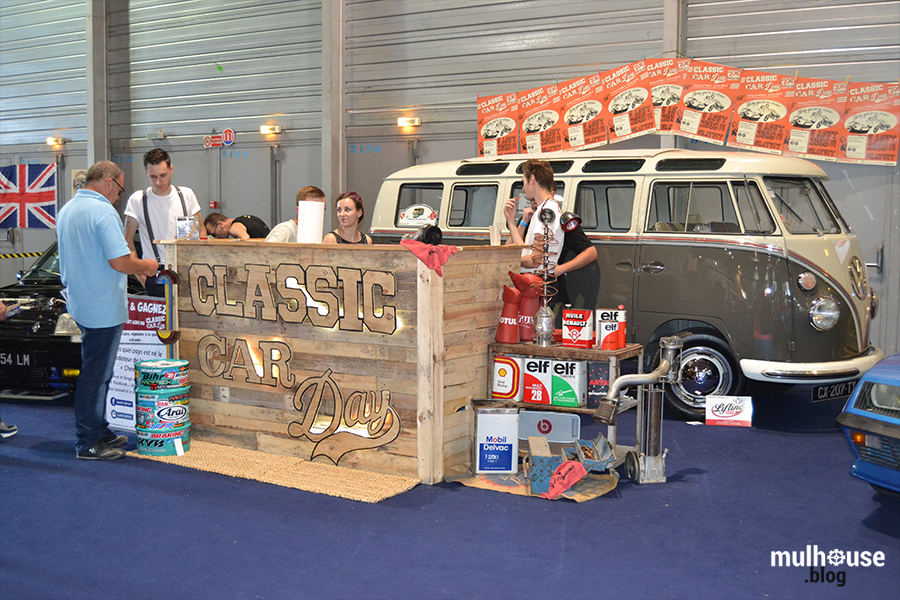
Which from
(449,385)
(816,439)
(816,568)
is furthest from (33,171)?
(816,568)

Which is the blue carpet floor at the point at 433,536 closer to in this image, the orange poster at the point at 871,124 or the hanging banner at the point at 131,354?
the hanging banner at the point at 131,354

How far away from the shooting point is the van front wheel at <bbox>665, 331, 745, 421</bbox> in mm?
6586

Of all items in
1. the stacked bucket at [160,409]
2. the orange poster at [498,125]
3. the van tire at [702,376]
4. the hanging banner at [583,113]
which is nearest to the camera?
the stacked bucket at [160,409]

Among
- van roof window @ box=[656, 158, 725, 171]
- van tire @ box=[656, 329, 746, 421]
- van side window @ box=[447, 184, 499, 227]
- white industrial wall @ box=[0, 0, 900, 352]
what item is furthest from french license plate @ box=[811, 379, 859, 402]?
van side window @ box=[447, 184, 499, 227]

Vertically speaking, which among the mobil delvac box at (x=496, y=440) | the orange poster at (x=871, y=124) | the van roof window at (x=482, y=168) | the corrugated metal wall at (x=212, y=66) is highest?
the corrugated metal wall at (x=212, y=66)

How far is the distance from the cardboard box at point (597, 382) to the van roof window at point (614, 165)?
7.89 ft

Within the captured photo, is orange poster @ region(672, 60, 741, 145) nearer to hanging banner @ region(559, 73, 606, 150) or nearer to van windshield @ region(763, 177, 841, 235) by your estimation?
hanging banner @ region(559, 73, 606, 150)

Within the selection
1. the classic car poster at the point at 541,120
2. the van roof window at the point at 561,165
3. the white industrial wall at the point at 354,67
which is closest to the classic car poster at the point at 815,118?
the white industrial wall at the point at 354,67


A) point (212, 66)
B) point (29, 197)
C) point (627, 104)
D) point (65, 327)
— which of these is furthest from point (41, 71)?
point (627, 104)

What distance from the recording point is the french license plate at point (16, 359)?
6660 mm

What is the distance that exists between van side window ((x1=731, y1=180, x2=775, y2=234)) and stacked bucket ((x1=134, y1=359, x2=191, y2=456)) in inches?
178

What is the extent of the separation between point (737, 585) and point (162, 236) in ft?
16.5

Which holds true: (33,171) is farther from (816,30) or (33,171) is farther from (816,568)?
(816,568)

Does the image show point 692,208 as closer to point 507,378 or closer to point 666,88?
point 507,378
